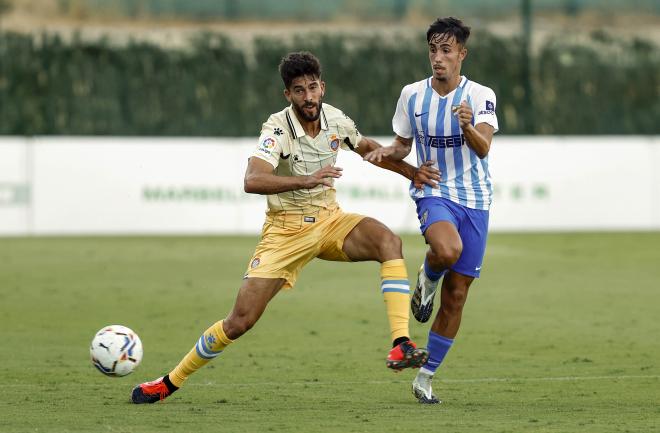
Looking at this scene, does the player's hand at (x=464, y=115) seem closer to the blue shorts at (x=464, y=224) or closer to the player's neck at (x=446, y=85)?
the player's neck at (x=446, y=85)

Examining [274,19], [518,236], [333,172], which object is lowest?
[518,236]

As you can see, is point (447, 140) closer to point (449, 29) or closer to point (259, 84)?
point (449, 29)

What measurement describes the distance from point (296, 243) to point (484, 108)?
4.87 feet

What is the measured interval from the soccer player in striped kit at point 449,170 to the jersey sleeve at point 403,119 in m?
0.03

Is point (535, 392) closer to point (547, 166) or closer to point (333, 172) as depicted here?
point (333, 172)

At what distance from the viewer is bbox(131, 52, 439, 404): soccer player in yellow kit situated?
8.16 metres

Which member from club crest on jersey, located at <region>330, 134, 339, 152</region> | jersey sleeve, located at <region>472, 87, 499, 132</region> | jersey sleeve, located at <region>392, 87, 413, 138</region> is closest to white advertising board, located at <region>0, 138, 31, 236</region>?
jersey sleeve, located at <region>392, 87, 413, 138</region>

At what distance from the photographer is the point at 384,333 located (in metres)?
12.2

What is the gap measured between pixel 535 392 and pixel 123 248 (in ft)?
43.8

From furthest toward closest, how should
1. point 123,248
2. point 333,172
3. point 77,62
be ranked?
point 77,62 < point 123,248 < point 333,172

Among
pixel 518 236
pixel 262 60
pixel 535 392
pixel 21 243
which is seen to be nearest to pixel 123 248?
pixel 21 243

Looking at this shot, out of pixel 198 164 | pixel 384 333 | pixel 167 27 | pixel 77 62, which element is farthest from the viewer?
pixel 167 27

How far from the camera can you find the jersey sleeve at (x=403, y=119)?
885 centimetres

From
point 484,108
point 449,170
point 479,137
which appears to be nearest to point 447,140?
point 449,170
